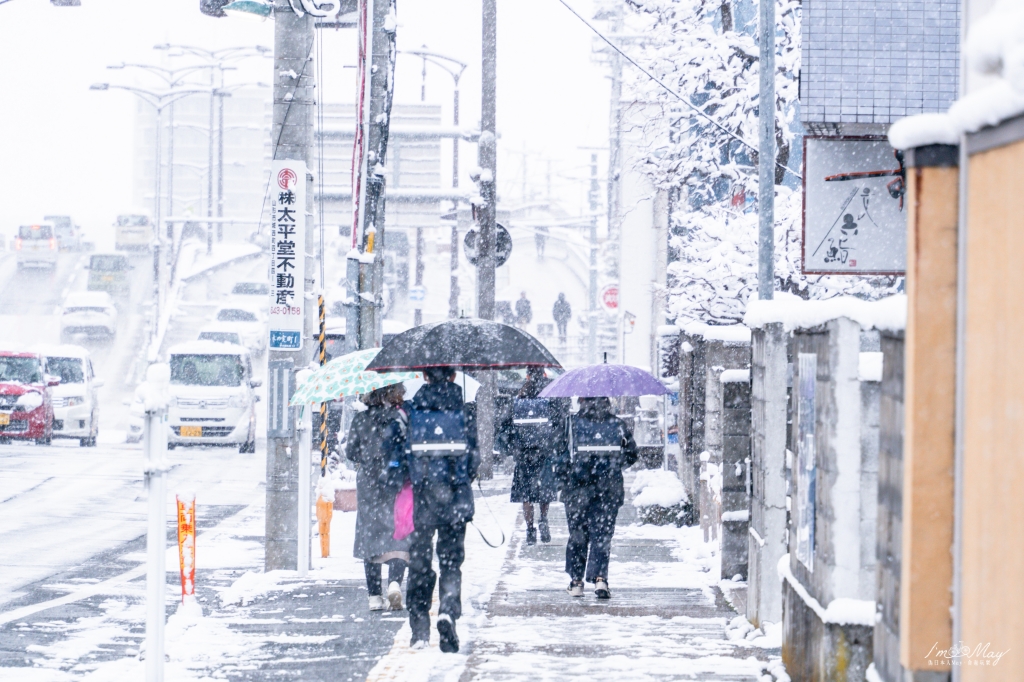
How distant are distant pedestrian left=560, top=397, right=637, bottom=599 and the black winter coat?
1.63 metres

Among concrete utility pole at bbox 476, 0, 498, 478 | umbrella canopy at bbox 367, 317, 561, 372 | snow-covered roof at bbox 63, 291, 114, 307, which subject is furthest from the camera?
snow-covered roof at bbox 63, 291, 114, 307

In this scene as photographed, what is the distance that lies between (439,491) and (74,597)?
155 inches

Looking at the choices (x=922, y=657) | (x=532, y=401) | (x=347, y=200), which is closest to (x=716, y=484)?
(x=532, y=401)

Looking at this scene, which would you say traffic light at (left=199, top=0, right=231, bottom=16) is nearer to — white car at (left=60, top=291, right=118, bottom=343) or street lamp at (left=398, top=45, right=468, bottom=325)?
street lamp at (left=398, top=45, right=468, bottom=325)

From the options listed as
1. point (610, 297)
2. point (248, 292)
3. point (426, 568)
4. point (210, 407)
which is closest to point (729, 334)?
point (426, 568)

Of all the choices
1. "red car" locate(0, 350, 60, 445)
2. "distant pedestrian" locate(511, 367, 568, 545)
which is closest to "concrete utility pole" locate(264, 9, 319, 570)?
"distant pedestrian" locate(511, 367, 568, 545)

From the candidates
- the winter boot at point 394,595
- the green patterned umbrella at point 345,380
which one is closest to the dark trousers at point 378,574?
the winter boot at point 394,595

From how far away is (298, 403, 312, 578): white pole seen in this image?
35.5 feet

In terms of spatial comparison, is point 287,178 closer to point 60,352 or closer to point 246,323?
point 60,352

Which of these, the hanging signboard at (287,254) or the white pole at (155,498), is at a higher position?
the hanging signboard at (287,254)

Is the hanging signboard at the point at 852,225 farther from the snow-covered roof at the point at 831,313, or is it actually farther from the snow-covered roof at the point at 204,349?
the snow-covered roof at the point at 204,349

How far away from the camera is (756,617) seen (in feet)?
27.0

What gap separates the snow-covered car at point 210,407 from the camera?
80.5 feet

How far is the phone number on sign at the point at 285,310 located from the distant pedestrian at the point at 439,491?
287 cm
